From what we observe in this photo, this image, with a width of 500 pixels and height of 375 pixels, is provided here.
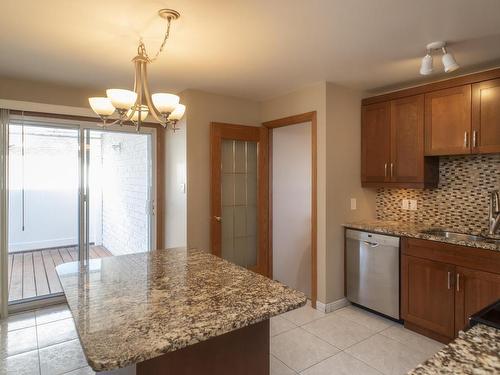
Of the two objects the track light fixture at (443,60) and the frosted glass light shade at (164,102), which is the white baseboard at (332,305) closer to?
the track light fixture at (443,60)

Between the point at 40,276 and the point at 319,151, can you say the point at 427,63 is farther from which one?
the point at 40,276

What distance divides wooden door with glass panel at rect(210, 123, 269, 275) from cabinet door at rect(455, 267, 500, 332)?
7.09ft

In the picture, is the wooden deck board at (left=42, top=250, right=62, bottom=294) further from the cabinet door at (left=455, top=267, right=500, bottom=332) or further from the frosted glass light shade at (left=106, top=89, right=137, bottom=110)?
the cabinet door at (left=455, top=267, right=500, bottom=332)

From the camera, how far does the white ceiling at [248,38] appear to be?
188 cm

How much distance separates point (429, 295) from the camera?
2732mm

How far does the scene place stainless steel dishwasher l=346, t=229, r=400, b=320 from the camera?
299cm

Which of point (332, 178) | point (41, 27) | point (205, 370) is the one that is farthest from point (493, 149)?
point (41, 27)

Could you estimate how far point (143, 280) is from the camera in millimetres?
1707

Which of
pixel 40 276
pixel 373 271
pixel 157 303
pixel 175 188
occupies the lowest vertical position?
pixel 40 276

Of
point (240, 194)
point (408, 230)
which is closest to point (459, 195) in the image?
point (408, 230)

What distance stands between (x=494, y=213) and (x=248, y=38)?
2600 millimetres

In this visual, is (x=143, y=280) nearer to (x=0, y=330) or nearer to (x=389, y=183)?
(x=0, y=330)

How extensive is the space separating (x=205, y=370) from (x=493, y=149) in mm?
2797

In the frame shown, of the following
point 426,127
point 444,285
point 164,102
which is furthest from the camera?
point 426,127
